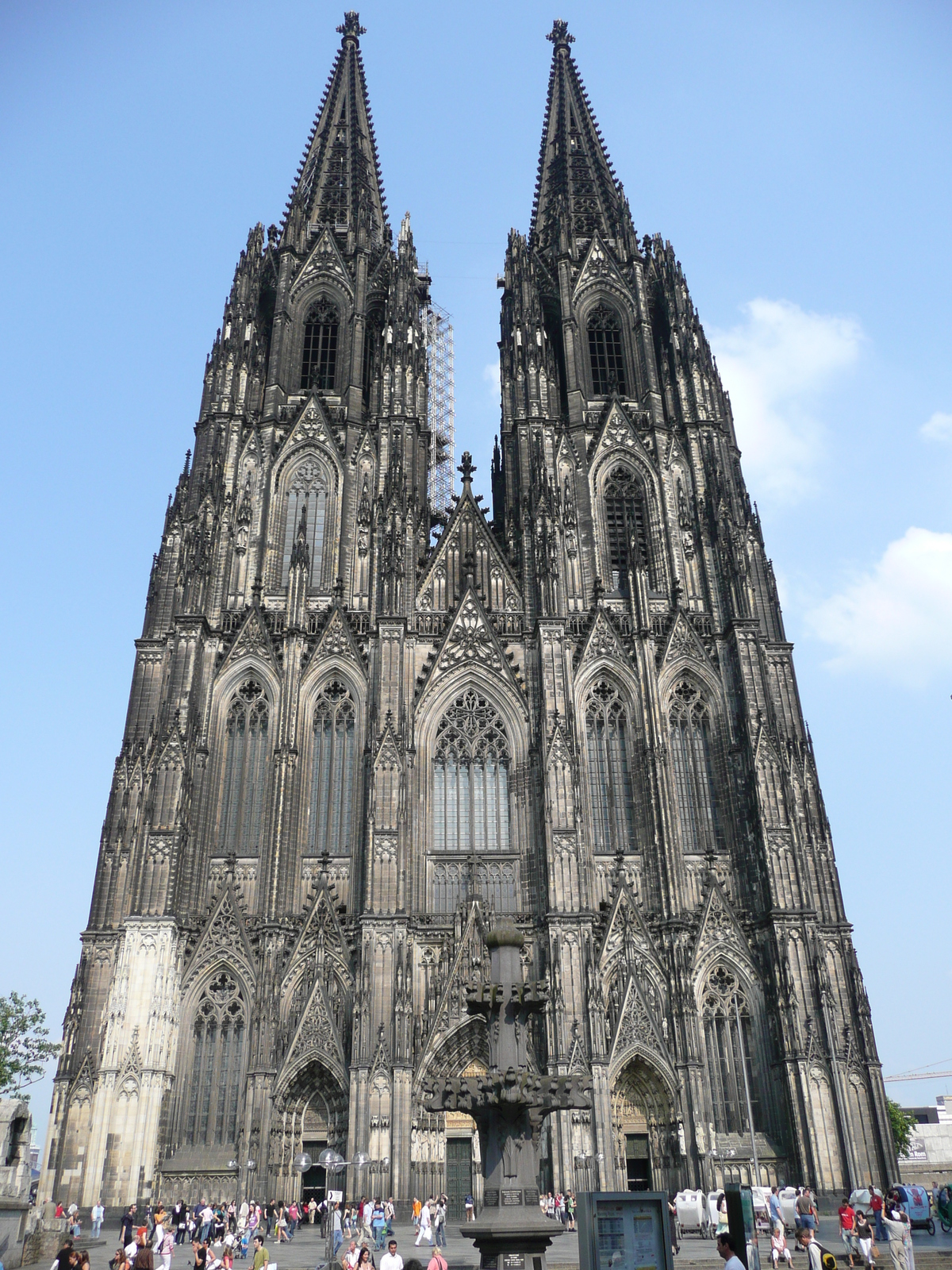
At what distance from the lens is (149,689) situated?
33562mm

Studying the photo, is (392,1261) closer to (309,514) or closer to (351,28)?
(309,514)

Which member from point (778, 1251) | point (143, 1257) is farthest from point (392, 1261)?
point (778, 1251)

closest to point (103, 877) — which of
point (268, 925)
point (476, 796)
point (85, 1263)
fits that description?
point (268, 925)

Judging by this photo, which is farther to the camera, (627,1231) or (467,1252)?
(467,1252)

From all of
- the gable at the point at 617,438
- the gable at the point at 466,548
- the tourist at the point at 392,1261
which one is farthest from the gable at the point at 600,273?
the tourist at the point at 392,1261

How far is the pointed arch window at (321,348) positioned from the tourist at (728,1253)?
119ft

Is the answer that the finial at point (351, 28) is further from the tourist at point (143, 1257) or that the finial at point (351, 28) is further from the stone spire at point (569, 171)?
the tourist at point (143, 1257)

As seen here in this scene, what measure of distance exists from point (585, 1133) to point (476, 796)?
10523 mm

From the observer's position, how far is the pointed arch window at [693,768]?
109 ft

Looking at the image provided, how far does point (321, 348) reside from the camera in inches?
1697

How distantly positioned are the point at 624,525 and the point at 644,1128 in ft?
67.1

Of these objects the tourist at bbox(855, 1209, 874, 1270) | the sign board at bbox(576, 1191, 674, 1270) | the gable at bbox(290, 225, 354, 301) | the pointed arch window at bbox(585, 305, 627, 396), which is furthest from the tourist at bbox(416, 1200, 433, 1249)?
the gable at bbox(290, 225, 354, 301)

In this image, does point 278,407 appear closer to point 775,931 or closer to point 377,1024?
point 377,1024

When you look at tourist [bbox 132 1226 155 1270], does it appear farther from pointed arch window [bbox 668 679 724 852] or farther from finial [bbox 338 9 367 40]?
finial [bbox 338 9 367 40]
